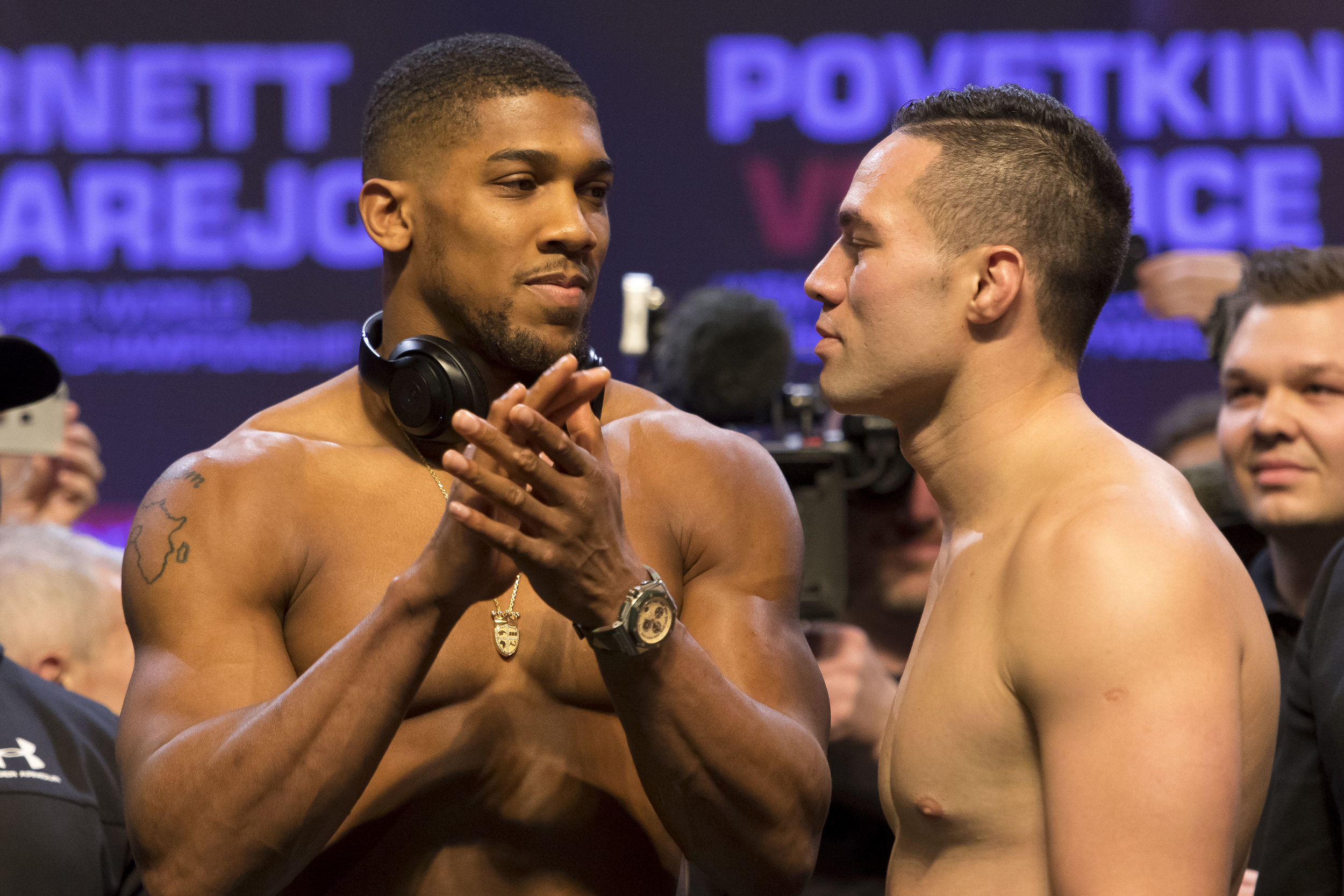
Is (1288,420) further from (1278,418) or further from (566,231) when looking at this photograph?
(566,231)

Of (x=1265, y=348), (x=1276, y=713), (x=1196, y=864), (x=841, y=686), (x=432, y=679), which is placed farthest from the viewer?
(x=841, y=686)

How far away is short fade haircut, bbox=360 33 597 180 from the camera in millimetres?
1881

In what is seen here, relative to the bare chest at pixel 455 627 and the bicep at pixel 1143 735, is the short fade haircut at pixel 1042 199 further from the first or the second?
the bare chest at pixel 455 627

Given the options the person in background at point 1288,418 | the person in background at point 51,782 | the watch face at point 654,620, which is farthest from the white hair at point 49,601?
the person in background at point 1288,418

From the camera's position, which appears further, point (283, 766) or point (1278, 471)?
point (1278, 471)

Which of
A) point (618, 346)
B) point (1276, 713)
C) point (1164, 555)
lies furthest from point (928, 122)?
point (618, 346)

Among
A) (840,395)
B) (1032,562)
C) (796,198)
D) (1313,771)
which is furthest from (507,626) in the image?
(796,198)

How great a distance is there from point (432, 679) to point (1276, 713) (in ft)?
3.32

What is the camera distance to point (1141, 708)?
1.05 m

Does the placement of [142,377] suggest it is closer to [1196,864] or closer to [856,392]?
[856,392]

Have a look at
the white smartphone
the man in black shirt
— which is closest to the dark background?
the white smartphone

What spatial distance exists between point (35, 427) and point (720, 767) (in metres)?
1.79

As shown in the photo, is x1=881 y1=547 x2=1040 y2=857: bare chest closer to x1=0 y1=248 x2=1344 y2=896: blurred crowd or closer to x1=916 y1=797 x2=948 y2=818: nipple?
x1=916 y1=797 x2=948 y2=818: nipple

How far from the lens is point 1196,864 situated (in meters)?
1.03
